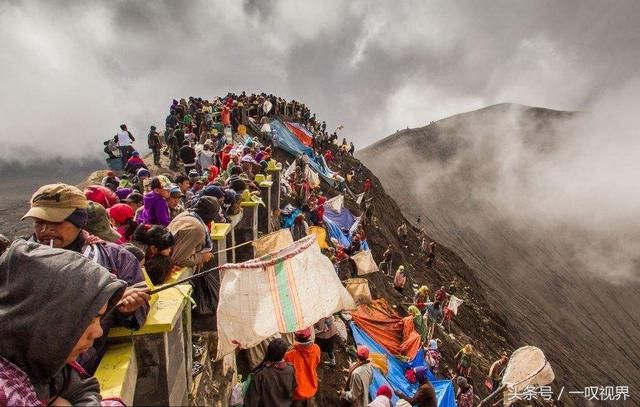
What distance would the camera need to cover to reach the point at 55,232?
291cm

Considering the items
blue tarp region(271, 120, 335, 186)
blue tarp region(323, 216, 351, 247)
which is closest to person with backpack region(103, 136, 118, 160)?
blue tarp region(323, 216, 351, 247)

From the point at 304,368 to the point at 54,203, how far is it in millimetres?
3695

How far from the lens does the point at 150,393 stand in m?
3.01

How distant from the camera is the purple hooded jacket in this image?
206 inches

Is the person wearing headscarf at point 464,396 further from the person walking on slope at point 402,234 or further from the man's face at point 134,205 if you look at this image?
the person walking on slope at point 402,234

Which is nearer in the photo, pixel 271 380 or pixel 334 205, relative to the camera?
pixel 271 380

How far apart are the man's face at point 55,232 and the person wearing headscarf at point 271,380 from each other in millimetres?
2517

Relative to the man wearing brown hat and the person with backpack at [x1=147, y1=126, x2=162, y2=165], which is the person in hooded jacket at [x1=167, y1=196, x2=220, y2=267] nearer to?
the man wearing brown hat

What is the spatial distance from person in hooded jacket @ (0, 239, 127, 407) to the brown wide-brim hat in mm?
943

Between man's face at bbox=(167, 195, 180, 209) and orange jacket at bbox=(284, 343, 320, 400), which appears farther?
man's face at bbox=(167, 195, 180, 209)

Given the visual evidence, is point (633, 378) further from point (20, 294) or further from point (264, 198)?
point (20, 294)

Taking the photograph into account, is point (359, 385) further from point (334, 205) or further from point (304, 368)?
point (334, 205)

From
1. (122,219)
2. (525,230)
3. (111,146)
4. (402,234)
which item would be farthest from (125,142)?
(525,230)

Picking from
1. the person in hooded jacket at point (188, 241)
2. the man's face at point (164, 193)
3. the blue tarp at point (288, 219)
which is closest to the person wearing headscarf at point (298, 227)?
the blue tarp at point (288, 219)
